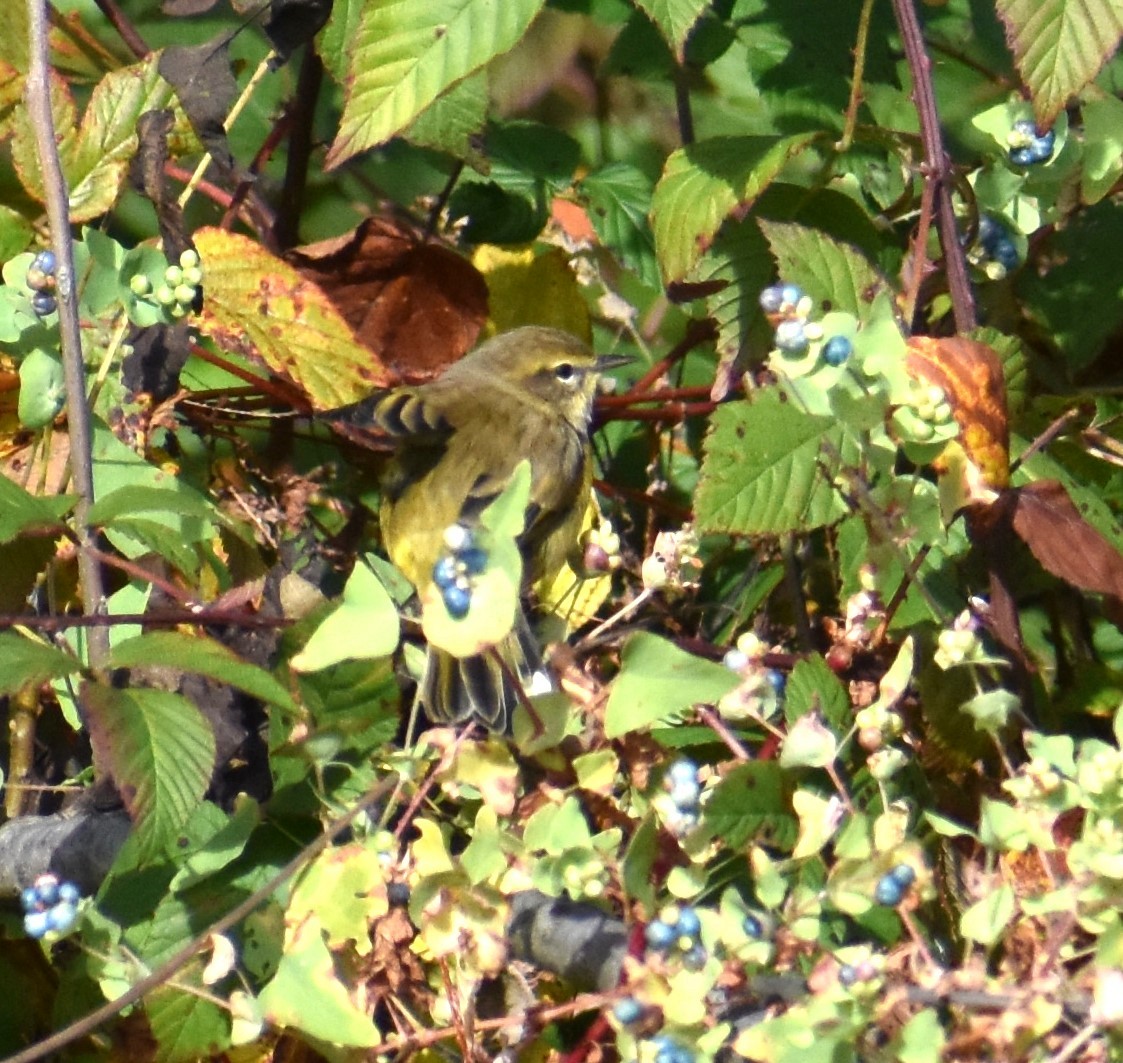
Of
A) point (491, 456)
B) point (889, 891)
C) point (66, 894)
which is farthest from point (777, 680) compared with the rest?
point (491, 456)

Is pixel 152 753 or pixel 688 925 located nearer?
pixel 688 925

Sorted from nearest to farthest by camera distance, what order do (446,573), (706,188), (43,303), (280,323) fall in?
1. (446,573)
2. (43,303)
3. (706,188)
4. (280,323)

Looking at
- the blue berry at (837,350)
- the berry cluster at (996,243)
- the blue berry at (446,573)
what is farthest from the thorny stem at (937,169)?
the blue berry at (446,573)

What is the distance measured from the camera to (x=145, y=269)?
1.91m

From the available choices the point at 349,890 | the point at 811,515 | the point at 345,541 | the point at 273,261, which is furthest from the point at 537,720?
the point at 345,541

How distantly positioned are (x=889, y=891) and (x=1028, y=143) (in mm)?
949

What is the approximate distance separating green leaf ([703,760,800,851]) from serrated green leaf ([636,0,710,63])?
0.79 m

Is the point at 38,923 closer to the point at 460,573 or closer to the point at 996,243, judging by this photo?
the point at 460,573

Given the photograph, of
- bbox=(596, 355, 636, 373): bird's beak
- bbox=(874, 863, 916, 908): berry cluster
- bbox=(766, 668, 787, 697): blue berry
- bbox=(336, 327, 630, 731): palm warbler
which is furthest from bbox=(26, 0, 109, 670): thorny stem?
bbox=(596, 355, 636, 373): bird's beak

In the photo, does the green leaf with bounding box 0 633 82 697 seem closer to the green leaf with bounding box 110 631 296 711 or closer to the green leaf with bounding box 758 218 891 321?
the green leaf with bounding box 110 631 296 711

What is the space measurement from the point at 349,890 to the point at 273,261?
1162mm

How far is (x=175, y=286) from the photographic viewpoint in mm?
1872

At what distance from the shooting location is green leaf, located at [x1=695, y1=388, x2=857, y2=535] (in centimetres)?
175

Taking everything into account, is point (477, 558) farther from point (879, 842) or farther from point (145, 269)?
point (145, 269)
